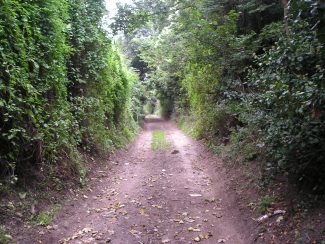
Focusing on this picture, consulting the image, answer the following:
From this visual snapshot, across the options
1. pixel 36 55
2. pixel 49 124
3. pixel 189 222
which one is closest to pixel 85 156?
pixel 49 124

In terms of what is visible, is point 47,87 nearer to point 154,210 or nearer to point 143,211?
point 143,211

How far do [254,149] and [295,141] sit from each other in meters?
3.34

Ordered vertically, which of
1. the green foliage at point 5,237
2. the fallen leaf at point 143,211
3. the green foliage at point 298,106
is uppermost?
the green foliage at point 298,106

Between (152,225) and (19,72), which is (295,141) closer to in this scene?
(152,225)

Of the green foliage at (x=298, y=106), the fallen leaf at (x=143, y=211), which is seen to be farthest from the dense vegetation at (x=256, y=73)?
the fallen leaf at (x=143, y=211)

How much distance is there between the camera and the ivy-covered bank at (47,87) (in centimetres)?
604

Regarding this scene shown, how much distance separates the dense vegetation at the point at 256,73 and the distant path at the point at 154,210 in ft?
4.69

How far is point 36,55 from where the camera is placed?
23.5 ft

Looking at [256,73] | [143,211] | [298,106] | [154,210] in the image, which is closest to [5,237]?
[143,211]

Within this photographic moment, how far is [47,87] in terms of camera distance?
7.44 metres

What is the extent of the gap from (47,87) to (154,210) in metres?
3.80

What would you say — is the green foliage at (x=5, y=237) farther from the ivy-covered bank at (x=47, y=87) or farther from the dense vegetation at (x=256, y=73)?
the dense vegetation at (x=256, y=73)

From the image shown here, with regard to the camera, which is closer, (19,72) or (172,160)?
(19,72)

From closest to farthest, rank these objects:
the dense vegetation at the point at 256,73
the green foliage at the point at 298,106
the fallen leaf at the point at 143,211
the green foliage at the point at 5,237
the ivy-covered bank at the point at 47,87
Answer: the green foliage at the point at 5,237 < the green foliage at the point at 298,106 < the dense vegetation at the point at 256,73 < the ivy-covered bank at the point at 47,87 < the fallen leaf at the point at 143,211
